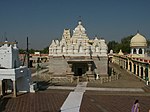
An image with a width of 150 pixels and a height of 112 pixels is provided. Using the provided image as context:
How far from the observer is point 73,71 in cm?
3856

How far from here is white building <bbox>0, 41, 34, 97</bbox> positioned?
22.3 meters

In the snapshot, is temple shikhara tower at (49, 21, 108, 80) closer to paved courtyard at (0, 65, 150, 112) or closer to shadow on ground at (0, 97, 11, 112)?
paved courtyard at (0, 65, 150, 112)

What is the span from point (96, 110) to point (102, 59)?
21.0m

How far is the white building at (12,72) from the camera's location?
22284 millimetres

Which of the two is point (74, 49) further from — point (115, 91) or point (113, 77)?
point (115, 91)

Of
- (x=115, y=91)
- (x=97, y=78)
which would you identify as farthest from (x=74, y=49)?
(x=115, y=91)

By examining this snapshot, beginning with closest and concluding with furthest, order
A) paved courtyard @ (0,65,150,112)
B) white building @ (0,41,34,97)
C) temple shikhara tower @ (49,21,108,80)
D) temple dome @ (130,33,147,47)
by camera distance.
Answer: paved courtyard @ (0,65,150,112), white building @ (0,41,34,97), temple shikhara tower @ (49,21,108,80), temple dome @ (130,33,147,47)

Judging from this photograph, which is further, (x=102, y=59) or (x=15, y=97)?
(x=102, y=59)

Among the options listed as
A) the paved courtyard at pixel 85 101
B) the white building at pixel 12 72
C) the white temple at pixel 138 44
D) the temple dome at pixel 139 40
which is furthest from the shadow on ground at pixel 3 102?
the temple dome at pixel 139 40

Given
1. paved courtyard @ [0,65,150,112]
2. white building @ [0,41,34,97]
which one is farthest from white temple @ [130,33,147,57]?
white building @ [0,41,34,97]

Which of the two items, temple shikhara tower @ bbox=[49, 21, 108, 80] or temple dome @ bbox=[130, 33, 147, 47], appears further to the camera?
temple dome @ bbox=[130, 33, 147, 47]

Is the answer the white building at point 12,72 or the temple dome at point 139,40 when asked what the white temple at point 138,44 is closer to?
the temple dome at point 139,40

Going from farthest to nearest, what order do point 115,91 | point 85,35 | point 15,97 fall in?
point 85,35
point 115,91
point 15,97

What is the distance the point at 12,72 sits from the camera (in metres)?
22.3
